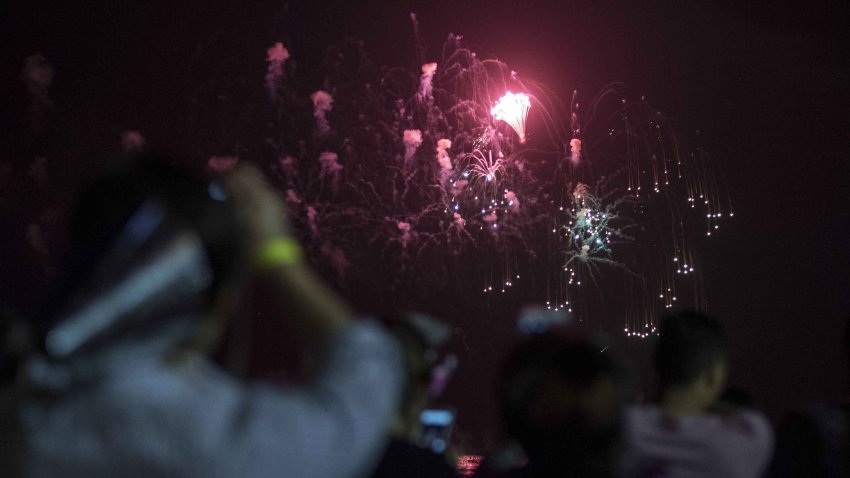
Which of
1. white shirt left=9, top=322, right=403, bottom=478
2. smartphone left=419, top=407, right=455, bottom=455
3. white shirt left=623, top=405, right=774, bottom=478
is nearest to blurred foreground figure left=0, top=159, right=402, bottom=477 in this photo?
white shirt left=9, top=322, right=403, bottom=478

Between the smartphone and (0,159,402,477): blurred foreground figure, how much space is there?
58.3 inches

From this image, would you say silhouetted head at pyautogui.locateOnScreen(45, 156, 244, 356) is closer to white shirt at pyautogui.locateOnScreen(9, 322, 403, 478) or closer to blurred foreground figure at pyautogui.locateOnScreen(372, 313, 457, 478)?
white shirt at pyautogui.locateOnScreen(9, 322, 403, 478)

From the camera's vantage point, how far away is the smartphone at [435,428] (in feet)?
9.32

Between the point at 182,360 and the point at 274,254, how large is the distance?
0.23 metres

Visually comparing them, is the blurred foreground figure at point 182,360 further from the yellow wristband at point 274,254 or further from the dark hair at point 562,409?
the dark hair at point 562,409

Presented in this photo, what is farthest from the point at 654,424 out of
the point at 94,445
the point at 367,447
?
the point at 94,445

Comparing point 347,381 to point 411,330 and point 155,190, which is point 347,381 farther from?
point 411,330

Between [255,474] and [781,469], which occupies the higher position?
[781,469]

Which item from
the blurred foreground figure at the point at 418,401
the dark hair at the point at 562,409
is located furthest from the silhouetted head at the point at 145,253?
the blurred foreground figure at the point at 418,401

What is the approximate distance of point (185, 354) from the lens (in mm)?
1250

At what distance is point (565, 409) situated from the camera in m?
1.85

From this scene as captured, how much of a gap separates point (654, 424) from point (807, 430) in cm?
84

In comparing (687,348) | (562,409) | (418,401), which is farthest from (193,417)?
(687,348)

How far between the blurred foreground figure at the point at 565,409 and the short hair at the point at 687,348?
29.3 inches
